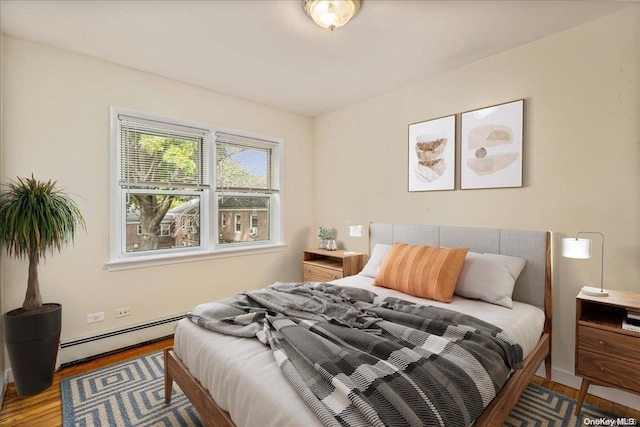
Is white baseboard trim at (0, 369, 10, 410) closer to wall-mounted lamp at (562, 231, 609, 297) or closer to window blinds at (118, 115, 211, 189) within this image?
window blinds at (118, 115, 211, 189)

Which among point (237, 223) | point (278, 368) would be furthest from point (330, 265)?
point (278, 368)

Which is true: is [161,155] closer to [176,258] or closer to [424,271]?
[176,258]

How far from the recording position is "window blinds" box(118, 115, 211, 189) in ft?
9.41

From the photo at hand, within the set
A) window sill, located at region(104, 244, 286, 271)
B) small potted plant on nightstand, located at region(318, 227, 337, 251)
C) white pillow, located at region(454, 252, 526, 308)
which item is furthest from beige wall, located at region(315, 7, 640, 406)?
window sill, located at region(104, 244, 286, 271)

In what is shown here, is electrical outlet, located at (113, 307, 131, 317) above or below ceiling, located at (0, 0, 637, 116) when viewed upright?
below

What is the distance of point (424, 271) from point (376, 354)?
1158mm

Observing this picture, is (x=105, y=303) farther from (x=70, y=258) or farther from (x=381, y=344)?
(x=381, y=344)

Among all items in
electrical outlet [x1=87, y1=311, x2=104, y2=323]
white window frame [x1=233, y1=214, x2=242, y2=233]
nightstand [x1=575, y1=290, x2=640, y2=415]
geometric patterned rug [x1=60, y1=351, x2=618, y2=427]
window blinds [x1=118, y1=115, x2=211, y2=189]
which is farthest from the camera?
white window frame [x1=233, y1=214, x2=242, y2=233]

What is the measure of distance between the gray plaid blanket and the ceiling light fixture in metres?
1.87

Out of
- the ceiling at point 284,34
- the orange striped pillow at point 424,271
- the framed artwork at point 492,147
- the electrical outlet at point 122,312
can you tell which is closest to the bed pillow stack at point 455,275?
the orange striped pillow at point 424,271

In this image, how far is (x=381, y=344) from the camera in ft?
4.65

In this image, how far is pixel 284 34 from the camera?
2.28m

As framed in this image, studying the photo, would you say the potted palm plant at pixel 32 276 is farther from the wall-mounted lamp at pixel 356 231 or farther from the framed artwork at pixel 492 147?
the framed artwork at pixel 492 147

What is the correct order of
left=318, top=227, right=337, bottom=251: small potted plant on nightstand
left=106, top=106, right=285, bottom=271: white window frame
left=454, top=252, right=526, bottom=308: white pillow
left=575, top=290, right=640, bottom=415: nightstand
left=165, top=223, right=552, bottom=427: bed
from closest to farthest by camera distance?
left=165, top=223, right=552, bottom=427: bed → left=575, top=290, right=640, bottom=415: nightstand → left=454, top=252, right=526, bottom=308: white pillow → left=106, top=106, right=285, bottom=271: white window frame → left=318, top=227, right=337, bottom=251: small potted plant on nightstand
